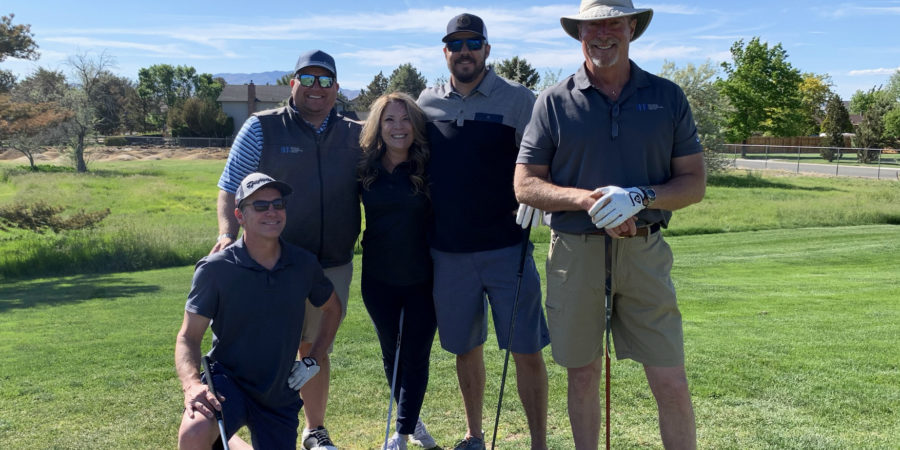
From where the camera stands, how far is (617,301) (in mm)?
3350

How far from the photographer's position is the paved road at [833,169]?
124 feet


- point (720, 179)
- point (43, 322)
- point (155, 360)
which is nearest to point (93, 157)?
point (720, 179)

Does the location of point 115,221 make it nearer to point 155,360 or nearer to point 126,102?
point 155,360

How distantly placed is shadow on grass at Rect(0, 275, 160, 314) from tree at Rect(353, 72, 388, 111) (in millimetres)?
65033

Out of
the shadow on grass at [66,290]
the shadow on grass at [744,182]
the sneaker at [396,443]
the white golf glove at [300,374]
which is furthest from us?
the shadow on grass at [744,182]

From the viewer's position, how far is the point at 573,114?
127 inches

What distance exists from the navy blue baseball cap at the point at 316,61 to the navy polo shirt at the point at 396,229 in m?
0.61

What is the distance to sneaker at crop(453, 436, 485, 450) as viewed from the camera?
410 centimetres

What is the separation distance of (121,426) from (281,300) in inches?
78.1

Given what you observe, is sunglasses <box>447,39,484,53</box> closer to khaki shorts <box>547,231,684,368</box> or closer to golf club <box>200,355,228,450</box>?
khaki shorts <box>547,231,684,368</box>

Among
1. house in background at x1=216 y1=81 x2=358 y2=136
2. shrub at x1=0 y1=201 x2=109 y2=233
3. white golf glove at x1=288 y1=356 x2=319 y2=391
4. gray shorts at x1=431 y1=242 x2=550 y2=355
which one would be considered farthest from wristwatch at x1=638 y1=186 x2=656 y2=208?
house in background at x1=216 y1=81 x2=358 y2=136

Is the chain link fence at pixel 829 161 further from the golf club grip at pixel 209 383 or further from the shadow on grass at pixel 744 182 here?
the golf club grip at pixel 209 383

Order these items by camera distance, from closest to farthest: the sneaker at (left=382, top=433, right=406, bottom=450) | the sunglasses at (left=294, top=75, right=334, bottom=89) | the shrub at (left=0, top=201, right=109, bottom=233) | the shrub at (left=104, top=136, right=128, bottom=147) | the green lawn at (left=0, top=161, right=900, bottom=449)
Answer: the sunglasses at (left=294, top=75, right=334, bottom=89) → the sneaker at (left=382, top=433, right=406, bottom=450) → the green lawn at (left=0, top=161, right=900, bottom=449) → the shrub at (left=0, top=201, right=109, bottom=233) → the shrub at (left=104, top=136, right=128, bottom=147)

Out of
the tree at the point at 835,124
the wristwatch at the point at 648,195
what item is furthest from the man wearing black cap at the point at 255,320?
the tree at the point at 835,124
